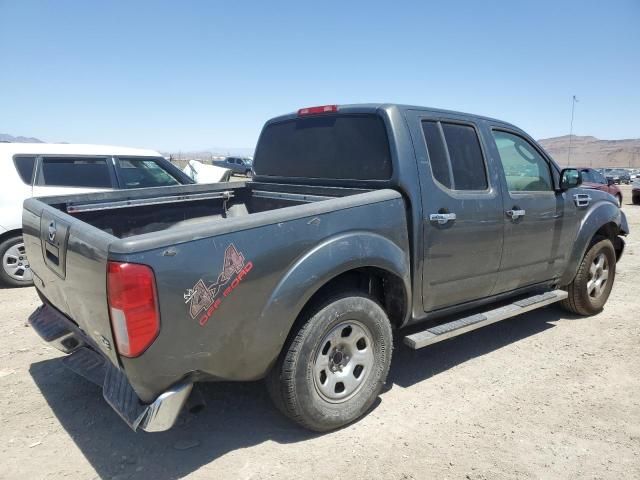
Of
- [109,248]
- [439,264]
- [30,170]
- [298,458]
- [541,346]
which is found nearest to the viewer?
[109,248]

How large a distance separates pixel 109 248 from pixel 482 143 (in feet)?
9.75

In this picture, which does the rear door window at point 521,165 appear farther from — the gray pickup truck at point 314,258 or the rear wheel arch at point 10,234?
the rear wheel arch at point 10,234

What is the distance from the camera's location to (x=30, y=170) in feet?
20.3

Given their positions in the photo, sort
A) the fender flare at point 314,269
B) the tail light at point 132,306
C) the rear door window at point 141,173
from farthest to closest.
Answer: the rear door window at point 141,173, the fender flare at point 314,269, the tail light at point 132,306

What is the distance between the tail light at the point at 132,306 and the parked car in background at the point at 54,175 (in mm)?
4743

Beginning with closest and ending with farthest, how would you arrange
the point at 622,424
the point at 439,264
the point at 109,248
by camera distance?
the point at 109,248 < the point at 622,424 < the point at 439,264

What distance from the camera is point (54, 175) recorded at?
6.33 m

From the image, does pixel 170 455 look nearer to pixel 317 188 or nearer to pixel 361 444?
pixel 361 444

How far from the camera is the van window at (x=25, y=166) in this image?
612 centimetres

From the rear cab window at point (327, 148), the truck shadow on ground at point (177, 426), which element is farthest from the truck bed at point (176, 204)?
the truck shadow on ground at point (177, 426)

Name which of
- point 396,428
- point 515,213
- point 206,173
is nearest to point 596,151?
point 206,173

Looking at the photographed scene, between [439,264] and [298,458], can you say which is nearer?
[298,458]

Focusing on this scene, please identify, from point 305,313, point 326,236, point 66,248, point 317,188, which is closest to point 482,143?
point 317,188

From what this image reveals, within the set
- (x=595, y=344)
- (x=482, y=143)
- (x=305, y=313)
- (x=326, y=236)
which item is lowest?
(x=595, y=344)
